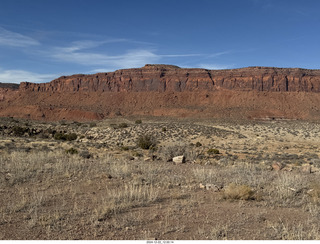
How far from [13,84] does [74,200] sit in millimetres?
147139

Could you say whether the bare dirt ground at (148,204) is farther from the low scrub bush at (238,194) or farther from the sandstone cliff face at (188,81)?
the sandstone cliff face at (188,81)

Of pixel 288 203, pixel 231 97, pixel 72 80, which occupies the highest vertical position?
pixel 72 80

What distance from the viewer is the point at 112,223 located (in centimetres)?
480

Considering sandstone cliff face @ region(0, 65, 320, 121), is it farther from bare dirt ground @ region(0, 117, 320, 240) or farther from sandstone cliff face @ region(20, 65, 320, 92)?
bare dirt ground @ region(0, 117, 320, 240)

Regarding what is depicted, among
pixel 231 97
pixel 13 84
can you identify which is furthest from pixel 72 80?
pixel 231 97

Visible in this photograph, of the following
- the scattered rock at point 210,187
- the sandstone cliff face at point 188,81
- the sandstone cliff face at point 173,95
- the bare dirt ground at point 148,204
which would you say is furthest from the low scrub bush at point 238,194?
the sandstone cliff face at point 188,81

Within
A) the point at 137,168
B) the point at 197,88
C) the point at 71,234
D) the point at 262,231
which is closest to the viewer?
the point at 71,234

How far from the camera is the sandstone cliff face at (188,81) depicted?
101 m

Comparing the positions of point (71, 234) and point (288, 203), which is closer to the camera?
point (71, 234)

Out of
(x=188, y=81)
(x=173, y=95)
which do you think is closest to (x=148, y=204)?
(x=173, y=95)

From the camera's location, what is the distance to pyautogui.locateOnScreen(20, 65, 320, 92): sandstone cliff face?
332 ft

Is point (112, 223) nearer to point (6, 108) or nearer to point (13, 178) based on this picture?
point (13, 178)

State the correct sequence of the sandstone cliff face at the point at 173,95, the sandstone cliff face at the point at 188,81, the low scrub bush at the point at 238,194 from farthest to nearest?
the sandstone cliff face at the point at 188,81, the sandstone cliff face at the point at 173,95, the low scrub bush at the point at 238,194

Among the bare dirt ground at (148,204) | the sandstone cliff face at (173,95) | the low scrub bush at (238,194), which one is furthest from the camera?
the sandstone cliff face at (173,95)
